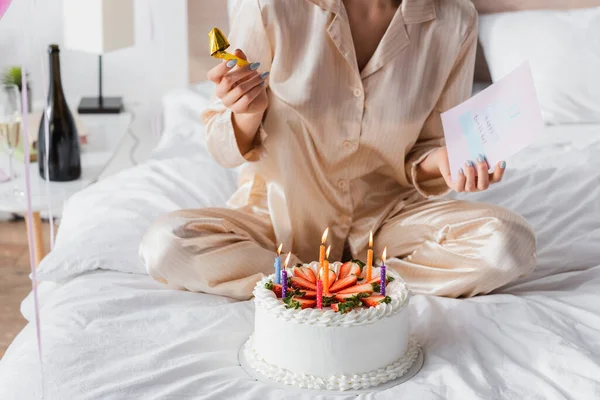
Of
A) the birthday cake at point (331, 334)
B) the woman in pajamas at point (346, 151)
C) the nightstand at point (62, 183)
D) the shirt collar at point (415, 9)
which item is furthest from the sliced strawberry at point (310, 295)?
the nightstand at point (62, 183)

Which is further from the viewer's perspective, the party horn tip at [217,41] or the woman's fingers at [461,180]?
the woman's fingers at [461,180]

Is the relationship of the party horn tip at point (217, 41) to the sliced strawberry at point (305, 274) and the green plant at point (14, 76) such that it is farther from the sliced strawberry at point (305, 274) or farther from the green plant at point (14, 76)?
the green plant at point (14, 76)

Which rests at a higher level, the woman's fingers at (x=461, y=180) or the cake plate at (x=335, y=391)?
the woman's fingers at (x=461, y=180)

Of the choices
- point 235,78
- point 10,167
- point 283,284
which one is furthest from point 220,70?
point 10,167

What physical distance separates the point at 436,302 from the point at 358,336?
31cm

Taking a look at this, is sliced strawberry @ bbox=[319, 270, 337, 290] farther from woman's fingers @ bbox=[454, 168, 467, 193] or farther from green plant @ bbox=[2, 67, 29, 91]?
green plant @ bbox=[2, 67, 29, 91]

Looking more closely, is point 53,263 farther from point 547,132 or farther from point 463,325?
point 547,132

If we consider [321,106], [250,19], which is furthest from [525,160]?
[250,19]

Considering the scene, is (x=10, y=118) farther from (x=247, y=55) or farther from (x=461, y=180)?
(x=461, y=180)

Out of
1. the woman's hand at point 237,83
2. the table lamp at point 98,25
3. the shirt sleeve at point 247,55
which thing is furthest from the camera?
the table lamp at point 98,25

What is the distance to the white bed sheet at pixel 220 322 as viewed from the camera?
4.07 ft

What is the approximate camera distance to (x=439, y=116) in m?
1.66

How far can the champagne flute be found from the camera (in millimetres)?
2031

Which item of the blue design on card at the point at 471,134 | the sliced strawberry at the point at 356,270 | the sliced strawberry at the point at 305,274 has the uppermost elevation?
the blue design on card at the point at 471,134
